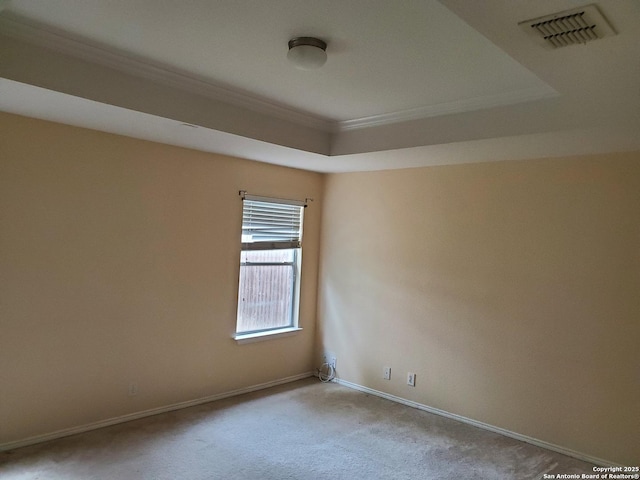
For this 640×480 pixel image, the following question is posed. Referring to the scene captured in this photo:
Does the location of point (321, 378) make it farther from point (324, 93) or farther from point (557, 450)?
point (324, 93)

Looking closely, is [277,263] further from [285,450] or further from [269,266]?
[285,450]

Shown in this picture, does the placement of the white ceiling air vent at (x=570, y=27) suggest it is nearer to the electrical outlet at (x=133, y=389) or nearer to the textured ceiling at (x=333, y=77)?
the textured ceiling at (x=333, y=77)

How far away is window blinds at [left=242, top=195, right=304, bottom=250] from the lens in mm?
4547

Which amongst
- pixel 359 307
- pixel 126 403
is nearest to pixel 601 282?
pixel 359 307

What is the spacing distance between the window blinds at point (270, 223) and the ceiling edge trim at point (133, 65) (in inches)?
44.7

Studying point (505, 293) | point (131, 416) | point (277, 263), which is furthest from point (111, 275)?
point (505, 293)

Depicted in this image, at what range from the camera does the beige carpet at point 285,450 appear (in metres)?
2.96

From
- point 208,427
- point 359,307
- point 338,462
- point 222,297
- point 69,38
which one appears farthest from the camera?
point 359,307

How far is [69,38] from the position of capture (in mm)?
2494

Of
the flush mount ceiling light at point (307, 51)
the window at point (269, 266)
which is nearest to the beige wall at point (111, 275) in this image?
the window at point (269, 266)

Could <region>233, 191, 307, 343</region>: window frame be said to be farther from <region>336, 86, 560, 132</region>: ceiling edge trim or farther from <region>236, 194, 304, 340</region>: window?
<region>336, 86, 560, 132</region>: ceiling edge trim

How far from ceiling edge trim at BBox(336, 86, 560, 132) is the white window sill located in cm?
220

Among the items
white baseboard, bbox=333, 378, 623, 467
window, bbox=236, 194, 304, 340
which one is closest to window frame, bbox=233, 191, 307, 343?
window, bbox=236, 194, 304, 340

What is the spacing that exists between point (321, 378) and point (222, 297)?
156 cm
